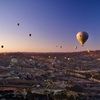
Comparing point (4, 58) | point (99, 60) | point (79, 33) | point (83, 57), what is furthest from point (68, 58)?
point (79, 33)

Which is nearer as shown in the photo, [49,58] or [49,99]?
[49,99]

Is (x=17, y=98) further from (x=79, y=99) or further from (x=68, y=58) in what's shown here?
(x=68, y=58)

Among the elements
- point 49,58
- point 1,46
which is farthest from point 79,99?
point 49,58

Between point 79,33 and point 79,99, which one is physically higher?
point 79,33

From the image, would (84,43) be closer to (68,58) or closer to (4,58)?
(4,58)

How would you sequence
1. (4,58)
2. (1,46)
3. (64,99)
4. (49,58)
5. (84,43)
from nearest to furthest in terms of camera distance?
(64,99) < (84,43) < (1,46) < (4,58) < (49,58)

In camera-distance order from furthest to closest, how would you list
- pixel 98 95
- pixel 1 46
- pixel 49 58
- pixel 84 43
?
pixel 49 58
pixel 1 46
pixel 98 95
pixel 84 43

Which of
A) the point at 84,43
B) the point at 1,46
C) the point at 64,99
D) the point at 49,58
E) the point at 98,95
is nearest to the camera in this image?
the point at 64,99

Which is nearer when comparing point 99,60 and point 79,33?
point 79,33

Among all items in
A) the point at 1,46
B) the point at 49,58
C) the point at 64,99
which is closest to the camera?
the point at 64,99
